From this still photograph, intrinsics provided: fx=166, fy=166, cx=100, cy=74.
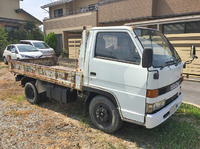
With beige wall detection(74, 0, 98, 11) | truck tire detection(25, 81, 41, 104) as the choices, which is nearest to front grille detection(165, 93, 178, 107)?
truck tire detection(25, 81, 41, 104)

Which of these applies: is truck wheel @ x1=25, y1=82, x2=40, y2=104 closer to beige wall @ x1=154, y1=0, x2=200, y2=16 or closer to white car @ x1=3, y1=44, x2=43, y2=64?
white car @ x1=3, y1=44, x2=43, y2=64

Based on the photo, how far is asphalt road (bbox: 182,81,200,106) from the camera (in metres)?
5.32

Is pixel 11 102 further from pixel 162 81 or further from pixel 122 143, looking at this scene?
pixel 162 81

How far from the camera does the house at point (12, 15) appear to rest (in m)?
23.2

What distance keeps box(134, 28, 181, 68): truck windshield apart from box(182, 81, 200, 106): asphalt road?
2408 mm

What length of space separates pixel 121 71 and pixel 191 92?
14.0 ft

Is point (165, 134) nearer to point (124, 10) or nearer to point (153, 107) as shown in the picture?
point (153, 107)

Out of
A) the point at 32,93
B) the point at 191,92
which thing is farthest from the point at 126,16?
the point at 32,93

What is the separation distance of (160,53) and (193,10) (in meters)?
9.19

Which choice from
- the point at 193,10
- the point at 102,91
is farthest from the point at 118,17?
the point at 102,91

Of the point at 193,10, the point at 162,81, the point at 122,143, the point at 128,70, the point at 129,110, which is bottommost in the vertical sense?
the point at 122,143

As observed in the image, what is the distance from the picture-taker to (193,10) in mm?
10422

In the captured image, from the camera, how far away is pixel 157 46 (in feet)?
11.2

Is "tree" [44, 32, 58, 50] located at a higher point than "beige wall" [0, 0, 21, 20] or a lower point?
lower
